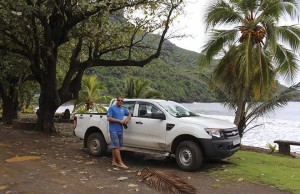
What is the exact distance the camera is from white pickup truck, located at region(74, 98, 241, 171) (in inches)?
377

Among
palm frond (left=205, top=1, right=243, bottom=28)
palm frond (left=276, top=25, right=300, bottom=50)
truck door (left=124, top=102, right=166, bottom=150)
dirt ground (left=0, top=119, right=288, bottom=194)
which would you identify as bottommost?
dirt ground (left=0, top=119, right=288, bottom=194)

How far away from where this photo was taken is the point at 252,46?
16.0 meters

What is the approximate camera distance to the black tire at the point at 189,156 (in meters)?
9.56

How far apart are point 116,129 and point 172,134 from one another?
1593mm

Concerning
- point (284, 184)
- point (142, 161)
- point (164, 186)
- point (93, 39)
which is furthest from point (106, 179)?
→ point (93, 39)

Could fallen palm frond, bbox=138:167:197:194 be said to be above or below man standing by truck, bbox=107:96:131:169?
below

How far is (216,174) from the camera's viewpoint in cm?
948

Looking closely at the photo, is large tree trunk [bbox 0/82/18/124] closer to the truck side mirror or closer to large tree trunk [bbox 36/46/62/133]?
large tree trunk [bbox 36/46/62/133]

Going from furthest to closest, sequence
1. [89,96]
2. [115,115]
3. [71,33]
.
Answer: [89,96] → [71,33] → [115,115]

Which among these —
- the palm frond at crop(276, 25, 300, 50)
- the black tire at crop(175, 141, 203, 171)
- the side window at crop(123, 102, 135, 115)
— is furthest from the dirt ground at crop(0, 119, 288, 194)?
the palm frond at crop(276, 25, 300, 50)

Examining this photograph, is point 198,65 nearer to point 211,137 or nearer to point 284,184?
point 211,137

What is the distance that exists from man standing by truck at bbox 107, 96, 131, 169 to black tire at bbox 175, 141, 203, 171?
5.06 ft

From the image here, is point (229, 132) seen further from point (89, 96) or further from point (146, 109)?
point (89, 96)

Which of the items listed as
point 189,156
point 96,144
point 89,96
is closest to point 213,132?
point 189,156
